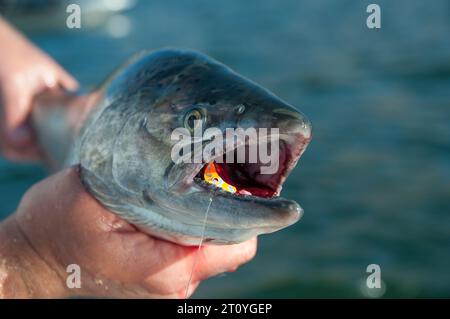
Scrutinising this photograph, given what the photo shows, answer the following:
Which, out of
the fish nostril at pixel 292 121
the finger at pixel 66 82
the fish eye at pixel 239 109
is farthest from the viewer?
the finger at pixel 66 82

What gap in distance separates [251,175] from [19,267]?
47.6 inches

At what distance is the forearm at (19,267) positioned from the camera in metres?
2.95

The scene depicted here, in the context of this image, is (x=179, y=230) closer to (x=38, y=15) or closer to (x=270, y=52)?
(x=270, y=52)

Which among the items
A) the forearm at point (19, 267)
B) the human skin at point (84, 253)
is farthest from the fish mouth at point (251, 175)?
the forearm at point (19, 267)

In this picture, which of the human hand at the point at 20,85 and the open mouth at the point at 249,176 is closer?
the open mouth at the point at 249,176

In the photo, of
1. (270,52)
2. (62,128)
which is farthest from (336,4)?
(62,128)

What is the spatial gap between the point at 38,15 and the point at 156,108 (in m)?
16.8

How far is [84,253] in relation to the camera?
2.87 meters

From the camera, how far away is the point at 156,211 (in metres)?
2.74

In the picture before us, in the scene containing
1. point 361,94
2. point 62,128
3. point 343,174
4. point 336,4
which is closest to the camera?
point 62,128

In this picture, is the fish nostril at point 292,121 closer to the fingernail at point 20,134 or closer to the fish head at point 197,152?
the fish head at point 197,152

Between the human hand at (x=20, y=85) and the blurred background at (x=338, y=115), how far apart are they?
2285 mm

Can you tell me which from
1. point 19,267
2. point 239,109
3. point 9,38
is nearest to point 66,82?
point 9,38

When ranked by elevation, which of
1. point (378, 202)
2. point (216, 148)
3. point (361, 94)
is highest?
point (216, 148)
